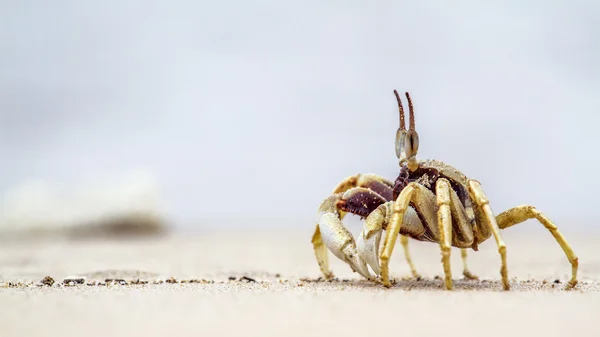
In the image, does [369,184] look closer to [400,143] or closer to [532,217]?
[400,143]

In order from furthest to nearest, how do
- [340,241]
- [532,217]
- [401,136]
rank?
[340,241] < [401,136] < [532,217]

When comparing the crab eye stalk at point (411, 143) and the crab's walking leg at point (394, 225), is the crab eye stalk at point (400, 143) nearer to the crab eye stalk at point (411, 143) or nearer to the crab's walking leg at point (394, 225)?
the crab eye stalk at point (411, 143)

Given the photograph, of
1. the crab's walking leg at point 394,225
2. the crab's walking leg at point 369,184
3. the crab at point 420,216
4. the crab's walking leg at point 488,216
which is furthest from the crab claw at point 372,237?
the crab's walking leg at point 488,216

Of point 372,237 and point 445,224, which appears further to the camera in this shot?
point 372,237

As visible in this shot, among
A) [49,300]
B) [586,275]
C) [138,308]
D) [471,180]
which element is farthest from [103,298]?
[586,275]

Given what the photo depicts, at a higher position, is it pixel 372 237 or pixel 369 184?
pixel 369 184

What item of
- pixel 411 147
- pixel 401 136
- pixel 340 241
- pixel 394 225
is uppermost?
pixel 401 136

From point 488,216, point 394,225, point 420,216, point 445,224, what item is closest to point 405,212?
point 420,216
